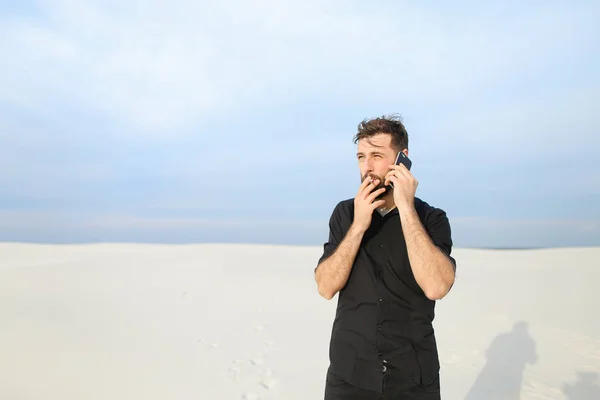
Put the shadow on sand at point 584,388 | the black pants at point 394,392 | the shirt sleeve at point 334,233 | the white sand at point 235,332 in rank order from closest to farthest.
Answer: the black pants at point 394,392
the shirt sleeve at point 334,233
the shadow on sand at point 584,388
the white sand at point 235,332

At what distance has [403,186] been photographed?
7.63ft

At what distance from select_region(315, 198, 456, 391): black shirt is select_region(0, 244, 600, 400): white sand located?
407 centimetres

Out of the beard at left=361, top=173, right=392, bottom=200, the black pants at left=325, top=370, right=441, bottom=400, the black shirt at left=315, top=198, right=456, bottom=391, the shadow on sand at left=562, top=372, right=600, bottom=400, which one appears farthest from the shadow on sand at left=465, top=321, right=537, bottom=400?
the beard at left=361, top=173, right=392, bottom=200

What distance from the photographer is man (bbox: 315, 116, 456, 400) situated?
2.24 meters

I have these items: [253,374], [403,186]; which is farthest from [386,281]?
[253,374]

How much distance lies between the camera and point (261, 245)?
24.0 meters

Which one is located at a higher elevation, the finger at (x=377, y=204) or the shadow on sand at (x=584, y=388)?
the finger at (x=377, y=204)

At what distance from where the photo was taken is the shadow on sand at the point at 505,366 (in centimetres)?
611

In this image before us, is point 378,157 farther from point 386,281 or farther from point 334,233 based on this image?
point 386,281

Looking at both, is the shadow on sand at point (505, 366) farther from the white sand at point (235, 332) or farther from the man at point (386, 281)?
the man at point (386, 281)

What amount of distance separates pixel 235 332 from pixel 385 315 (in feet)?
23.0

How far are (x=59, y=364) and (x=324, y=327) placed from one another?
209 inches

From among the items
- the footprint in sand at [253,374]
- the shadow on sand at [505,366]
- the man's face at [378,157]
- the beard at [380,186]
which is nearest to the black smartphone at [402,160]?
the man's face at [378,157]

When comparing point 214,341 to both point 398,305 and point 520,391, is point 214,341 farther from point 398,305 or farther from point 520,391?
point 398,305
